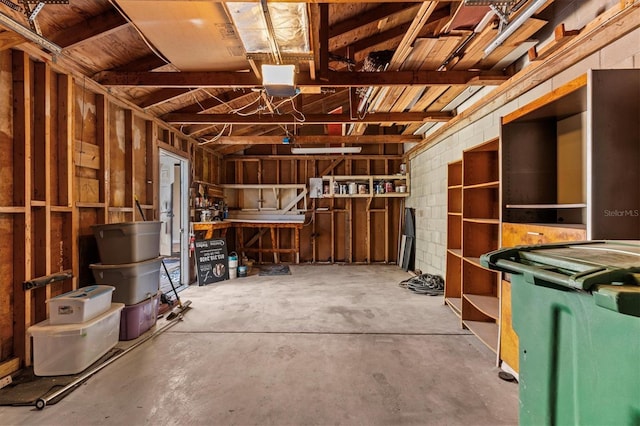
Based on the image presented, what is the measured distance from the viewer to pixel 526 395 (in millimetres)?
1084

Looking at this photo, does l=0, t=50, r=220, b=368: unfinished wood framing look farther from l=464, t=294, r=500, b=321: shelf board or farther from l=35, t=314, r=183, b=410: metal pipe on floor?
l=464, t=294, r=500, b=321: shelf board

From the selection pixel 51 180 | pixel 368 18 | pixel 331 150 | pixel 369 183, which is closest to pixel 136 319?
pixel 51 180

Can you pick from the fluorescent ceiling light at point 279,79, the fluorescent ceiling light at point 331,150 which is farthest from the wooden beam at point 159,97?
the fluorescent ceiling light at point 331,150

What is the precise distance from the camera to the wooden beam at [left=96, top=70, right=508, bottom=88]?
2.73m

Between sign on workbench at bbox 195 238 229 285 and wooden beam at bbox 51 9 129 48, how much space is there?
10.4 feet

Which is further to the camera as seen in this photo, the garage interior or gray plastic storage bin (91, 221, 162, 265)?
gray plastic storage bin (91, 221, 162, 265)

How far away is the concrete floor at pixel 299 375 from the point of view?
5.73ft

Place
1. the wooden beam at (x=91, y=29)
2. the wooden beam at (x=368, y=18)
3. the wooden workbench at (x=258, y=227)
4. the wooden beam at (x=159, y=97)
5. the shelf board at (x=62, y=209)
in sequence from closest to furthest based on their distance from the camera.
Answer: the wooden beam at (x=91, y=29)
the shelf board at (x=62, y=209)
the wooden beam at (x=368, y=18)
the wooden beam at (x=159, y=97)
the wooden workbench at (x=258, y=227)

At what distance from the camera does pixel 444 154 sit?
4418 mm

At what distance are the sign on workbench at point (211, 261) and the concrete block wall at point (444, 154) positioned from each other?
380 cm

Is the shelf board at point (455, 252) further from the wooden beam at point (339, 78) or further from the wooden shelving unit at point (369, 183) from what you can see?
the wooden shelving unit at point (369, 183)

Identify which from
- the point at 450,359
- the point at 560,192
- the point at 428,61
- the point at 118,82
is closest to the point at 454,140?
the point at 428,61

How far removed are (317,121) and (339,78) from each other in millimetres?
1340

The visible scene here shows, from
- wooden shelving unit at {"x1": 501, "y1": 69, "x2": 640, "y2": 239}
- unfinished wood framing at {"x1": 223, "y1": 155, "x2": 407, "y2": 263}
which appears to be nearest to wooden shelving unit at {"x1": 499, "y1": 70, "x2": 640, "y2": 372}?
wooden shelving unit at {"x1": 501, "y1": 69, "x2": 640, "y2": 239}
